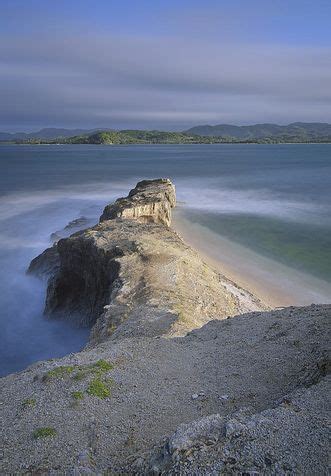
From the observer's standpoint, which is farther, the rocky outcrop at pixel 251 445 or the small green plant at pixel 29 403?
the small green plant at pixel 29 403

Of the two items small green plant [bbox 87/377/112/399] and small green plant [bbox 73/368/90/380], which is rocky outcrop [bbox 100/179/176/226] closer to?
small green plant [bbox 73/368/90/380]

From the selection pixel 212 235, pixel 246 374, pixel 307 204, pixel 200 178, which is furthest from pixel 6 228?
pixel 200 178

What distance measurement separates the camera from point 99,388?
36.6 feet

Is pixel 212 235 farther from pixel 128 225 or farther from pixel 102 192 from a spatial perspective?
pixel 102 192

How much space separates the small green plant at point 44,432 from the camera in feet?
31.0

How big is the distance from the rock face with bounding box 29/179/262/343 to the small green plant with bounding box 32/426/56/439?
6.24 meters

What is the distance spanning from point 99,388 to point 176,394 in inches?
74.3

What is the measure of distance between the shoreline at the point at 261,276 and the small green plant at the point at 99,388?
49.6 feet

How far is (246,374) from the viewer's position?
38.0 ft

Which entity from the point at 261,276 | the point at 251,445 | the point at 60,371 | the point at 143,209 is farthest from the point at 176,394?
the point at 143,209

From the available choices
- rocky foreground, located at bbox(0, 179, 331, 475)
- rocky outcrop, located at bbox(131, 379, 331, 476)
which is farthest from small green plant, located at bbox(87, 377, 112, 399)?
rocky outcrop, located at bbox(131, 379, 331, 476)

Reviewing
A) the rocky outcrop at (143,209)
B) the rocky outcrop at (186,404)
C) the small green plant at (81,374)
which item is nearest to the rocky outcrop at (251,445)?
the rocky outcrop at (186,404)

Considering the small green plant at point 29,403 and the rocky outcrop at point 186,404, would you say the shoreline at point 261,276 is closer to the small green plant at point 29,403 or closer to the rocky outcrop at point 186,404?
the rocky outcrop at point 186,404

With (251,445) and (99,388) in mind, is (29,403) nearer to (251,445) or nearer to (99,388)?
(99,388)
